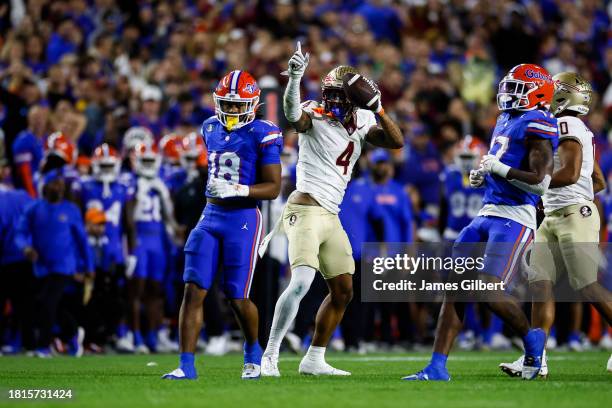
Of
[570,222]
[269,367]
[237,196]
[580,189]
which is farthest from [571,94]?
[269,367]

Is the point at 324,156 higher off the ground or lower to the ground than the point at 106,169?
lower

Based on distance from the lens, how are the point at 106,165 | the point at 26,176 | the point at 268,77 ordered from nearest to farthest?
the point at 106,165
the point at 26,176
the point at 268,77

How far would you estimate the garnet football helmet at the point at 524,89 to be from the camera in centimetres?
864

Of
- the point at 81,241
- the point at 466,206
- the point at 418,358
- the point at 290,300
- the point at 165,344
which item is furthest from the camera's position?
the point at 466,206

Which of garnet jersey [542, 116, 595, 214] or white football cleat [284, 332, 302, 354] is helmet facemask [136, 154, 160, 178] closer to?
white football cleat [284, 332, 302, 354]

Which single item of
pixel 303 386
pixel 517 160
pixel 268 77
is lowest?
pixel 303 386

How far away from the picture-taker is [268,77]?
16922mm

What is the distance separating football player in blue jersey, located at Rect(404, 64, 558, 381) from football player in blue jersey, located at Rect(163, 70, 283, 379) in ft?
4.42

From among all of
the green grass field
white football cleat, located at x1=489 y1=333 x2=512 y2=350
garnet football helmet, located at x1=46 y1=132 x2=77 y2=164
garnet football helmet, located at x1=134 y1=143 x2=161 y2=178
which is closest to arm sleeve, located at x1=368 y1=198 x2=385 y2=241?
white football cleat, located at x1=489 y1=333 x2=512 y2=350

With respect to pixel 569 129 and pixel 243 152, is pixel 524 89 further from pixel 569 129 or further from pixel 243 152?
pixel 243 152

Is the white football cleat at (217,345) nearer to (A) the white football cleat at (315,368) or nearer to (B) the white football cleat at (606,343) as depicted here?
(A) the white football cleat at (315,368)

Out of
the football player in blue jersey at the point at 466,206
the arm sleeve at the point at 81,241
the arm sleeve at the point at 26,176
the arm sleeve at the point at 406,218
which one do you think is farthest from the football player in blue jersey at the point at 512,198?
the arm sleeve at the point at 26,176

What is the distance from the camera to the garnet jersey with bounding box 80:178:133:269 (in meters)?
13.9

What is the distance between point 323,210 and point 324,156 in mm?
426
